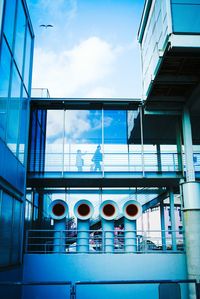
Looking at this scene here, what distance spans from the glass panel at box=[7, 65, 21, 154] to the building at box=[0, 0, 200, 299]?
3 cm

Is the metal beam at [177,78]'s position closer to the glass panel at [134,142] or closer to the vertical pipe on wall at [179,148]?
the glass panel at [134,142]

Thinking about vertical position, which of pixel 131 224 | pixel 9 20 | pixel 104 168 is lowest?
pixel 131 224

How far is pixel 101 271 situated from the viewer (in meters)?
10.8

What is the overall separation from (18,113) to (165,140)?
6594 mm

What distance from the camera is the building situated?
9.70 m

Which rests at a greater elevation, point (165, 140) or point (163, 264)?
point (165, 140)

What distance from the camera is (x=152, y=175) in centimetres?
1248

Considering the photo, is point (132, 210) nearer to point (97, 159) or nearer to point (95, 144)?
point (97, 159)

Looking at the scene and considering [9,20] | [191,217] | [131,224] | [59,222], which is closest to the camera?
[9,20]

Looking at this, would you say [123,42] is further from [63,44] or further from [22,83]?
[22,83]

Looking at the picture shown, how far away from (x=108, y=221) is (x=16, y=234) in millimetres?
3321

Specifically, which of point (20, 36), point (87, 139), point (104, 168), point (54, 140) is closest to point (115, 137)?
point (87, 139)

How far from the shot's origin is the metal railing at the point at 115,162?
1262cm

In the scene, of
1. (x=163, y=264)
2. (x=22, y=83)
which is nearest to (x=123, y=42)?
(x=22, y=83)
